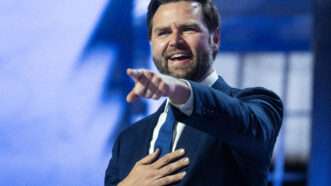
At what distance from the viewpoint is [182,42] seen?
94 cm

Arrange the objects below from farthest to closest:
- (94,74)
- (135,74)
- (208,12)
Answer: (94,74), (208,12), (135,74)

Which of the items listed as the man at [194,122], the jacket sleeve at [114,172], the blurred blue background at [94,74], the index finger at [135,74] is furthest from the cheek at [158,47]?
the blurred blue background at [94,74]

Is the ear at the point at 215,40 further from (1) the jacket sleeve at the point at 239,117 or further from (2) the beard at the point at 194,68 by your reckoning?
(1) the jacket sleeve at the point at 239,117

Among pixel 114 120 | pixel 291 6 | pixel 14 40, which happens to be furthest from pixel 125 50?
pixel 291 6

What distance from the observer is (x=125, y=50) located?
1639 mm

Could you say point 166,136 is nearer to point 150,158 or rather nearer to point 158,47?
point 150,158

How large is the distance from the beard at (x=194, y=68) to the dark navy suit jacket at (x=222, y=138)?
0.04 metres

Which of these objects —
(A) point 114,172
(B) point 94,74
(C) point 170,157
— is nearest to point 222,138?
(C) point 170,157

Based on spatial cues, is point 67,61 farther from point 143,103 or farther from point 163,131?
point 163,131

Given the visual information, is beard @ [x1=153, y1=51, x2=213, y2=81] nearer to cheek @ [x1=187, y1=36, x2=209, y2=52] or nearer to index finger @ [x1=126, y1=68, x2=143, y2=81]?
cheek @ [x1=187, y1=36, x2=209, y2=52]

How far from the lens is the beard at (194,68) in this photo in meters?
0.95

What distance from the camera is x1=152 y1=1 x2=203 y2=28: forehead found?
97 centimetres

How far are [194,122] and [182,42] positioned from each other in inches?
9.6

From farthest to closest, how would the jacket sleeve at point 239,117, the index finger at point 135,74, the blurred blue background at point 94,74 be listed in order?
the blurred blue background at point 94,74
the jacket sleeve at point 239,117
the index finger at point 135,74
